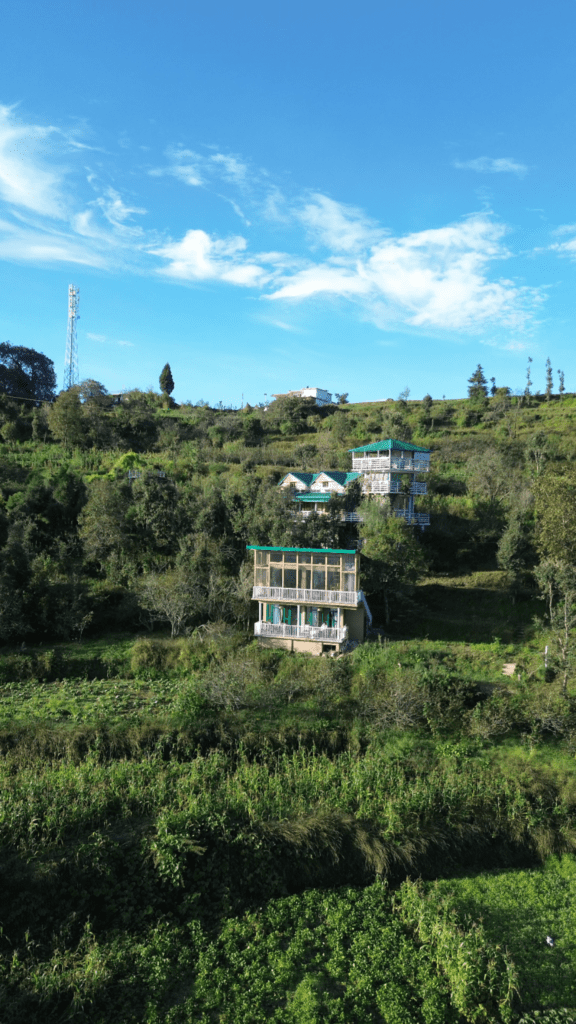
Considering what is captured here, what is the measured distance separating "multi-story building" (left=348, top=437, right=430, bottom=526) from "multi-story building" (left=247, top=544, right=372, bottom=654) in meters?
12.6

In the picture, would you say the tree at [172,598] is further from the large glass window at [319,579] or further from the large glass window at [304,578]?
the large glass window at [319,579]

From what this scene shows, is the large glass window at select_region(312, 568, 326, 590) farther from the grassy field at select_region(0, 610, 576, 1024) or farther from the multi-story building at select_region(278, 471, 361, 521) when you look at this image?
the multi-story building at select_region(278, 471, 361, 521)

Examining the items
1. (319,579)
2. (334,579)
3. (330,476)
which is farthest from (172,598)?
(330,476)

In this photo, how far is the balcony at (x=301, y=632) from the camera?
64.0 ft

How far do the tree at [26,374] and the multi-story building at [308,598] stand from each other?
136 feet

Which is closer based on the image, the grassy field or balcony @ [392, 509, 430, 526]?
the grassy field

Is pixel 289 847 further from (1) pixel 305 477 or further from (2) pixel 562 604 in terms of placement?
(1) pixel 305 477

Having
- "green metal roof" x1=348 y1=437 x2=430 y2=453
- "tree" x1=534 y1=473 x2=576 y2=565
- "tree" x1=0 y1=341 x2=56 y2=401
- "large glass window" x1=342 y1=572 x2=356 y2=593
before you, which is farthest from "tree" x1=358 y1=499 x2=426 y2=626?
"tree" x1=0 y1=341 x2=56 y2=401

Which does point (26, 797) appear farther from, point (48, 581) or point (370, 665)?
point (48, 581)

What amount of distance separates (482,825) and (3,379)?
5382 centimetres

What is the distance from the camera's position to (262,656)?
19.1 meters

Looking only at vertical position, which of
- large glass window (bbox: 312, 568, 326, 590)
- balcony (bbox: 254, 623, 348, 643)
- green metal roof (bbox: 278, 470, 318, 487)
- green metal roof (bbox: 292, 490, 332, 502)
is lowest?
balcony (bbox: 254, 623, 348, 643)

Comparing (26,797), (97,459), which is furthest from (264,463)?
(26,797)

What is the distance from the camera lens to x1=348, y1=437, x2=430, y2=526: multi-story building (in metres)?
32.5
